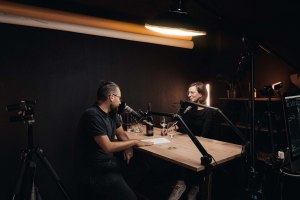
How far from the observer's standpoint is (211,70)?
5336 mm

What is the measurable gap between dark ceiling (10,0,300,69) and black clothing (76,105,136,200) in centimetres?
188

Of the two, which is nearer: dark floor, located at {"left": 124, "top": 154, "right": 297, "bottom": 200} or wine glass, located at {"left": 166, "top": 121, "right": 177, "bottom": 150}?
wine glass, located at {"left": 166, "top": 121, "right": 177, "bottom": 150}

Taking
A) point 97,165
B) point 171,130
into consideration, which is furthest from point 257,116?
point 97,165

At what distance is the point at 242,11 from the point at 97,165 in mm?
3391

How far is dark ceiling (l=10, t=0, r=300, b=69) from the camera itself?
3.59 m

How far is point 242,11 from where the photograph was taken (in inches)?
159

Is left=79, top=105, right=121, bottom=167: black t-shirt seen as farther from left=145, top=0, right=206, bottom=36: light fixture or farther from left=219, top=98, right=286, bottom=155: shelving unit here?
left=219, top=98, right=286, bottom=155: shelving unit

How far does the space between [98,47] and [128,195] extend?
7.50ft

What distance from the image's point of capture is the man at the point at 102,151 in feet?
7.72

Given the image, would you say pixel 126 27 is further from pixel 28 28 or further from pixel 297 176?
pixel 297 176

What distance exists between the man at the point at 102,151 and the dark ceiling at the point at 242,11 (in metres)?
1.65

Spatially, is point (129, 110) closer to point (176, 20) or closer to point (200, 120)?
point (176, 20)

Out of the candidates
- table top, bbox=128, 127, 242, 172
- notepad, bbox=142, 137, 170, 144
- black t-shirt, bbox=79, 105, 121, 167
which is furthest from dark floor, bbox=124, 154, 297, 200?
black t-shirt, bbox=79, 105, 121, 167

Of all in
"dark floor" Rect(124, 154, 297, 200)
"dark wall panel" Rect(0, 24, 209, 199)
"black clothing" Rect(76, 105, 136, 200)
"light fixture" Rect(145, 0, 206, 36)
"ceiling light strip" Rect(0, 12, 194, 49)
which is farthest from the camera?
"dark floor" Rect(124, 154, 297, 200)
